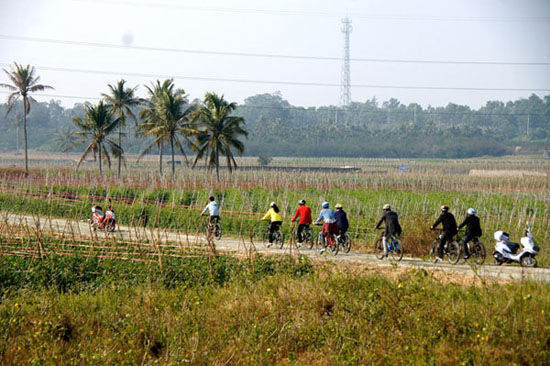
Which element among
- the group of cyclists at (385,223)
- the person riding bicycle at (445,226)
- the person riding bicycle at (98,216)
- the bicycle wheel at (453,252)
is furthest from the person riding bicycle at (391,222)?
the person riding bicycle at (98,216)

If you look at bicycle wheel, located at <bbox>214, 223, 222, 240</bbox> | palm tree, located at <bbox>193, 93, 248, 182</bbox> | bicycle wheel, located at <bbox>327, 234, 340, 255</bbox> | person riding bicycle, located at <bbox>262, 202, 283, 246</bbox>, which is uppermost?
palm tree, located at <bbox>193, 93, 248, 182</bbox>

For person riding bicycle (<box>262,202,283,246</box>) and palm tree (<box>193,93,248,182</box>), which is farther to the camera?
palm tree (<box>193,93,248,182</box>)

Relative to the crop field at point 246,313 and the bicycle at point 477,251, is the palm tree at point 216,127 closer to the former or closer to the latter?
the crop field at point 246,313

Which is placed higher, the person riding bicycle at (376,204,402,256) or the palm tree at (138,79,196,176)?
the palm tree at (138,79,196,176)

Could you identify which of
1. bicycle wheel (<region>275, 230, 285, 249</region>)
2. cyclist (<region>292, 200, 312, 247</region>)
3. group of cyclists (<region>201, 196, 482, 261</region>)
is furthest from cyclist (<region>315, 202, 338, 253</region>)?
bicycle wheel (<region>275, 230, 285, 249</region>)

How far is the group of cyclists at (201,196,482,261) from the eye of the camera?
1467cm

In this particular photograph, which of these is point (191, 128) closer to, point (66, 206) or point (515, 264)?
point (66, 206)

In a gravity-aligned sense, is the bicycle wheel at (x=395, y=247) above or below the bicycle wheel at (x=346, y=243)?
above

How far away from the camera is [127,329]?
30.8 ft

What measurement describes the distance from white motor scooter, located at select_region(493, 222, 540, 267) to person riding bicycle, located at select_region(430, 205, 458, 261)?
1199 millimetres

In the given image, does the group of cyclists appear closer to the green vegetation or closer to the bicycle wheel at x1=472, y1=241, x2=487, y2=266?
the bicycle wheel at x1=472, y1=241, x2=487, y2=266

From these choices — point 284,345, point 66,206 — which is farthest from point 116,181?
point 284,345

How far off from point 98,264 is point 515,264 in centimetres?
1108

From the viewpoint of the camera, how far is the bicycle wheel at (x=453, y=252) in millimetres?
14945
